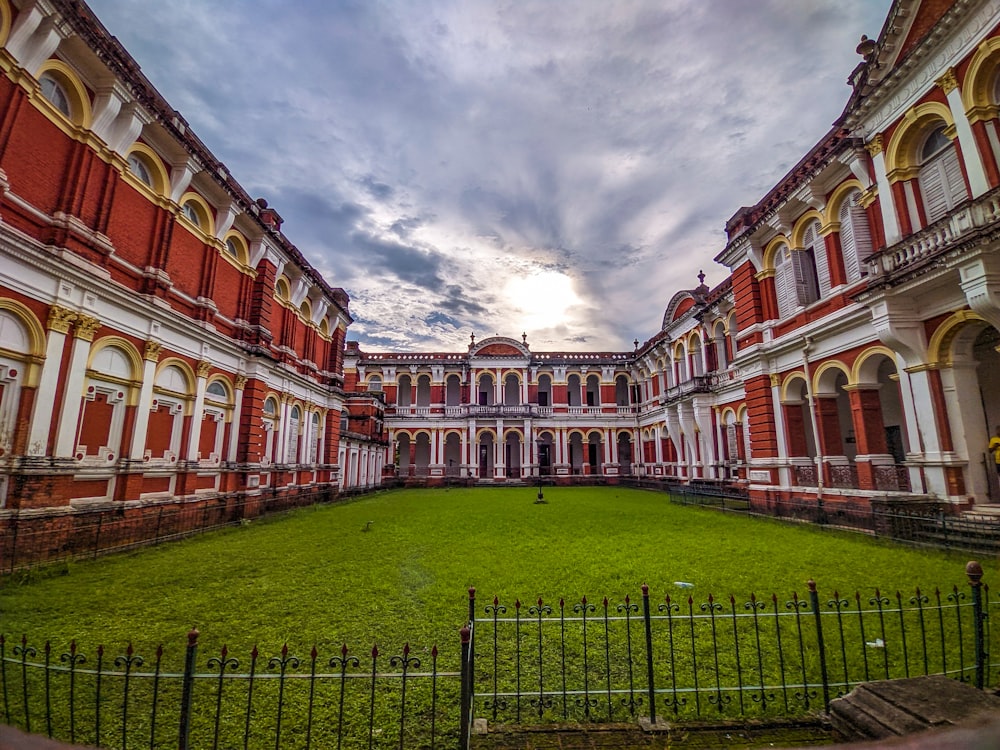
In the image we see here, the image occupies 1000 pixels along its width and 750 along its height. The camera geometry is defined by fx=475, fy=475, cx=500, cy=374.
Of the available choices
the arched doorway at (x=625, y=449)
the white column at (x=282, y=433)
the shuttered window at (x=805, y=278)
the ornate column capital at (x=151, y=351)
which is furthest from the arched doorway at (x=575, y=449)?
the ornate column capital at (x=151, y=351)

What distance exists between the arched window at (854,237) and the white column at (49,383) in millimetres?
16584

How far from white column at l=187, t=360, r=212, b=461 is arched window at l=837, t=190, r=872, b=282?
55.0 ft

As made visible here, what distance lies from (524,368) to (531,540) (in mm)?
25835

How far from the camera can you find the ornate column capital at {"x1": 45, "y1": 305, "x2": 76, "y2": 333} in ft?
27.8

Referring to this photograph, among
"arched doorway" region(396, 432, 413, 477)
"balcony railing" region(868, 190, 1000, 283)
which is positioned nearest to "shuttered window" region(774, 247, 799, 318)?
"balcony railing" region(868, 190, 1000, 283)

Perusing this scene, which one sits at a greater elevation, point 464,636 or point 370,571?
point 464,636

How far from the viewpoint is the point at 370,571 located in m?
7.62

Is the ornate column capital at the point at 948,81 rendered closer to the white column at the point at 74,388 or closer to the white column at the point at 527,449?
the white column at the point at 74,388

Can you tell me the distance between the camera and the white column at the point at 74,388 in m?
8.72

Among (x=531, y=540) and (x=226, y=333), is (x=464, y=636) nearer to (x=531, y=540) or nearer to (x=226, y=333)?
(x=531, y=540)

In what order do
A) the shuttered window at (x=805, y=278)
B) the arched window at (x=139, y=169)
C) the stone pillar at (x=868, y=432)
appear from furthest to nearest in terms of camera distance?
the shuttered window at (x=805, y=278) → the stone pillar at (x=868, y=432) → the arched window at (x=139, y=169)

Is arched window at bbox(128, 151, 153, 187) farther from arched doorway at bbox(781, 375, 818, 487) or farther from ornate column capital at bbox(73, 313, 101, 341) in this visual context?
arched doorway at bbox(781, 375, 818, 487)

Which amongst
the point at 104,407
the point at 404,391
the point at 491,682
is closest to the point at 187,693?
the point at 491,682

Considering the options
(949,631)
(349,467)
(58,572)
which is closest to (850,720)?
(949,631)
